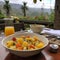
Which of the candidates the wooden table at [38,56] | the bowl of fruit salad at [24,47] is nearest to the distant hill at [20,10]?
the bowl of fruit salad at [24,47]

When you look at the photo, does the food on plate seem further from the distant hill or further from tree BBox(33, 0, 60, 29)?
the distant hill

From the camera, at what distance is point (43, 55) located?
123cm

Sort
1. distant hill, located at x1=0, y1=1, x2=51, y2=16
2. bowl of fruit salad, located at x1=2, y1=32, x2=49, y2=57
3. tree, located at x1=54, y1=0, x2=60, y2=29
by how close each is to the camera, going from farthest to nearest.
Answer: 1. distant hill, located at x1=0, y1=1, x2=51, y2=16
2. tree, located at x1=54, y1=0, x2=60, y2=29
3. bowl of fruit salad, located at x1=2, y1=32, x2=49, y2=57

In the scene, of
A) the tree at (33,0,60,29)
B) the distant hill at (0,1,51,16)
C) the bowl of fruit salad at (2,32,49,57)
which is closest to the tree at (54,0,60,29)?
the tree at (33,0,60,29)

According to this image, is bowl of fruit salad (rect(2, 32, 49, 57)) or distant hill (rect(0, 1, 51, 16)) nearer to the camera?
bowl of fruit salad (rect(2, 32, 49, 57))

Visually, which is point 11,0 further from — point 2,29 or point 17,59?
point 17,59

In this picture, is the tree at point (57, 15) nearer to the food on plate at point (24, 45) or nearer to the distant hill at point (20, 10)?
the distant hill at point (20, 10)

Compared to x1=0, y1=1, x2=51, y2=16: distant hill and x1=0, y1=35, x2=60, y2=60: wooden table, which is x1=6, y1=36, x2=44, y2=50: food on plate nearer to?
x1=0, y1=35, x2=60, y2=60: wooden table

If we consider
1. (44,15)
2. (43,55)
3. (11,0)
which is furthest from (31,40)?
(11,0)

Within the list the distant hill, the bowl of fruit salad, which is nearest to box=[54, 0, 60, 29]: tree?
the distant hill

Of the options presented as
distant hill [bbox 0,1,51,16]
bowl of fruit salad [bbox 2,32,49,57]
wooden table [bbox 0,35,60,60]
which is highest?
distant hill [bbox 0,1,51,16]

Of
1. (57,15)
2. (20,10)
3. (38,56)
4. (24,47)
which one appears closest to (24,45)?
(24,47)

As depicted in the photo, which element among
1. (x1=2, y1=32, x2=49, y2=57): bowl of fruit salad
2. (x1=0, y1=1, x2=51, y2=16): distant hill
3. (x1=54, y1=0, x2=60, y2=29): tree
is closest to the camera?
(x1=2, y1=32, x2=49, y2=57): bowl of fruit salad

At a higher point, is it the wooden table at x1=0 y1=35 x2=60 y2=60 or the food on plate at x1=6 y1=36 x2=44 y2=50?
the food on plate at x1=6 y1=36 x2=44 y2=50
